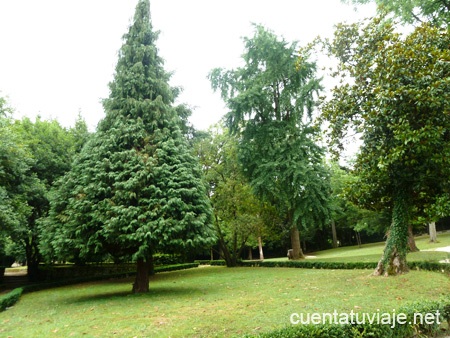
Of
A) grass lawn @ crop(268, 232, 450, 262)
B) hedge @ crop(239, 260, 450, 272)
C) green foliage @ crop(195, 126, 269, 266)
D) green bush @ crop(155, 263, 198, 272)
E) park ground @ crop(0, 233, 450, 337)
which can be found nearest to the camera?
park ground @ crop(0, 233, 450, 337)

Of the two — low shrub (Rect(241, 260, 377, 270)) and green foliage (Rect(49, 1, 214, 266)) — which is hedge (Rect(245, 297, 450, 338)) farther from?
low shrub (Rect(241, 260, 377, 270))

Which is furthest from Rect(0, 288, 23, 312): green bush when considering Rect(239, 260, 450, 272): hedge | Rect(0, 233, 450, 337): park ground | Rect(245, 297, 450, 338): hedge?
Rect(239, 260, 450, 272): hedge

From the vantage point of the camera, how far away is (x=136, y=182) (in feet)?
40.4

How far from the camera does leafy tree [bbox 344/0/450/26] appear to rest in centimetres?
1262

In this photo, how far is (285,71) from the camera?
74.8ft

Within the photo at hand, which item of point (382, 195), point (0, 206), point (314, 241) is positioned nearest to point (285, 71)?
point (382, 195)

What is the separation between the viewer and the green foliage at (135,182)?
39.3 feet

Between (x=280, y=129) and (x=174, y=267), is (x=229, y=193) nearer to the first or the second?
(x=280, y=129)

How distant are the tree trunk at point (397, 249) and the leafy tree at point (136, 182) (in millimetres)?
6991

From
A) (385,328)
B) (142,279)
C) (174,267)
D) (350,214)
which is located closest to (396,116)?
(385,328)

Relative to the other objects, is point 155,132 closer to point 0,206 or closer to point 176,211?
point 176,211

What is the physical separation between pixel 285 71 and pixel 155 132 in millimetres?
12559

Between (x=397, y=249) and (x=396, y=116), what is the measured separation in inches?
215

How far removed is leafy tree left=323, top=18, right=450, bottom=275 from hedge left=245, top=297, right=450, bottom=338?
17.2ft
